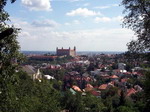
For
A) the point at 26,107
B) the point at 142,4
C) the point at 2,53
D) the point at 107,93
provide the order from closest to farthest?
1. the point at 2,53
2. the point at 142,4
3. the point at 26,107
4. the point at 107,93

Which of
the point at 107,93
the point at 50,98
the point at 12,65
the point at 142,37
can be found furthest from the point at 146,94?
the point at 107,93

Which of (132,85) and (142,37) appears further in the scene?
(132,85)

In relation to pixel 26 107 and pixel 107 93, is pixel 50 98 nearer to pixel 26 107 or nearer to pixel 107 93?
pixel 26 107

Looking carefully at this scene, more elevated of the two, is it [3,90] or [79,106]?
[3,90]

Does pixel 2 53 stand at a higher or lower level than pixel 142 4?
lower

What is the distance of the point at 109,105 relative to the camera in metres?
43.7

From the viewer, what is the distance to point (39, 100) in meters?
21.9

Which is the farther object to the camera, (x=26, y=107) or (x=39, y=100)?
(x=39, y=100)

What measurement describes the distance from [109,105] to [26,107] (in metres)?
26.4

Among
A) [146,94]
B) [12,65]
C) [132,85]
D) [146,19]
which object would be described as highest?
[146,19]

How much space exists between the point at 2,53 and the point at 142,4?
4356 millimetres

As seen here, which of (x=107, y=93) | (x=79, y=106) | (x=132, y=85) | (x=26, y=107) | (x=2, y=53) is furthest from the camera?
(x=132, y=85)

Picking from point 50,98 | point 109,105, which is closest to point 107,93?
point 109,105

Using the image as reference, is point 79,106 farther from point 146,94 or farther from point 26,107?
point 146,94
